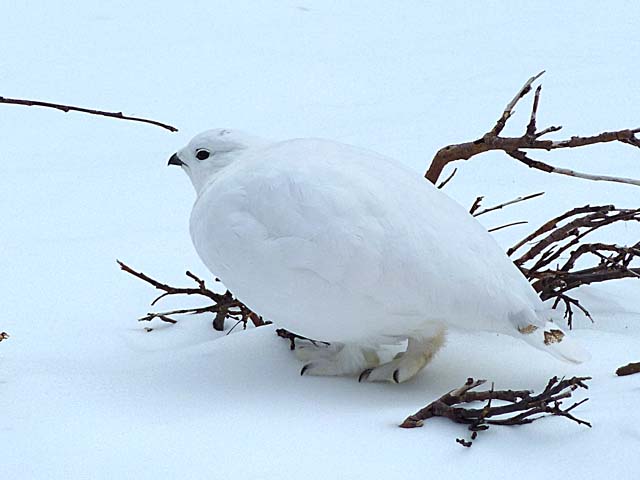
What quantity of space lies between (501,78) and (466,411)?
3.84m

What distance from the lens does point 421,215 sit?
224 cm

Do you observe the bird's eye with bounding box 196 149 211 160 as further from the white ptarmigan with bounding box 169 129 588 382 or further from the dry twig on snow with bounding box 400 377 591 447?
the dry twig on snow with bounding box 400 377 591 447

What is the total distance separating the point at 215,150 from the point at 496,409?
3.00 feet

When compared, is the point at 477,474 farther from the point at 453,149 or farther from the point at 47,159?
the point at 47,159

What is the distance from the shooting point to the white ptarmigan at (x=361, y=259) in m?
2.16

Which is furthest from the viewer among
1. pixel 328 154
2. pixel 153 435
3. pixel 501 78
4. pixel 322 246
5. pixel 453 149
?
pixel 501 78

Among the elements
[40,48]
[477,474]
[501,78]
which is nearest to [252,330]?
[477,474]

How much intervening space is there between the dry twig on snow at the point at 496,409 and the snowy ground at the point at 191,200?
0.08ft

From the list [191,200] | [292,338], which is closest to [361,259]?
[292,338]

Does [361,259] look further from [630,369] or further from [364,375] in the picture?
[630,369]

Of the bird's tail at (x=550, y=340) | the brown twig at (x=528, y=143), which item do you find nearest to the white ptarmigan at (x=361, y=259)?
the bird's tail at (x=550, y=340)

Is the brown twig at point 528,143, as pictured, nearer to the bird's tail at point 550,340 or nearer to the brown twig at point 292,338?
the bird's tail at point 550,340

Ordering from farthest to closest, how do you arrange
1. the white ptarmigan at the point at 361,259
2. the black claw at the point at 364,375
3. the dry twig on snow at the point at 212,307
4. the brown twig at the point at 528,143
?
A: the dry twig on snow at the point at 212,307 → the brown twig at the point at 528,143 → the black claw at the point at 364,375 → the white ptarmigan at the point at 361,259

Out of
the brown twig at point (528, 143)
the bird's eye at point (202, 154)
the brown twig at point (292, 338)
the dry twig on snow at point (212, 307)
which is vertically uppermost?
the brown twig at point (528, 143)
